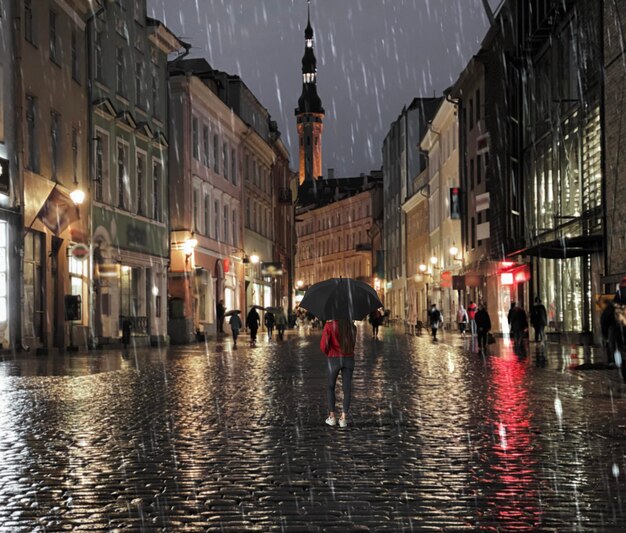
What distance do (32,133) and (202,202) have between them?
21317 mm

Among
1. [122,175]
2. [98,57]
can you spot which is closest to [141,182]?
[122,175]

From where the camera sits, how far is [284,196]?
3115 inches

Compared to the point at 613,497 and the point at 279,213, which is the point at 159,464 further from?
the point at 279,213

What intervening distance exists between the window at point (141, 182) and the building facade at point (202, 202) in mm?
4279

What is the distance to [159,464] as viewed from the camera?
9.36m

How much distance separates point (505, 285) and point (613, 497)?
1655 inches

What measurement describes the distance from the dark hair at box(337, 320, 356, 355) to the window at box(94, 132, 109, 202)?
1021 inches

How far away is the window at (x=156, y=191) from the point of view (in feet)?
146

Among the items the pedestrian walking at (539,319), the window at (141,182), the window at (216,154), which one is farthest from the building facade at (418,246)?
the pedestrian walking at (539,319)

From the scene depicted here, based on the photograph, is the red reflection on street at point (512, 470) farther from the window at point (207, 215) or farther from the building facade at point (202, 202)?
the window at point (207, 215)

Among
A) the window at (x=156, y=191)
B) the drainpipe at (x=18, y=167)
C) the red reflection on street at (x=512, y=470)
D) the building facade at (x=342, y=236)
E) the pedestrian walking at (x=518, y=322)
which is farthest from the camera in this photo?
the building facade at (x=342, y=236)

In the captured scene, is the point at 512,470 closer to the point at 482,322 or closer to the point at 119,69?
the point at 482,322

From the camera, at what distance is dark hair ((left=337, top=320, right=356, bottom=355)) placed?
12.5 metres

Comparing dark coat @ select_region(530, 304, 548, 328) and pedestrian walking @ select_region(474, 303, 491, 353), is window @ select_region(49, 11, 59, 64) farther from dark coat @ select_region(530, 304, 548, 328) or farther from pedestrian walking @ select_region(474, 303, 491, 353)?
dark coat @ select_region(530, 304, 548, 328)
